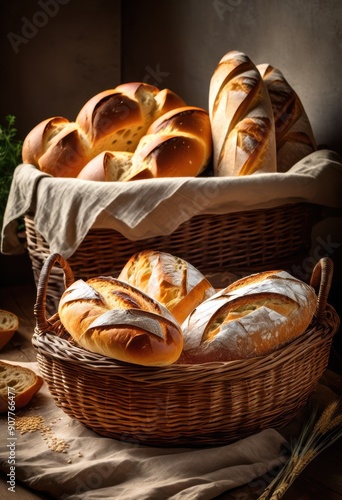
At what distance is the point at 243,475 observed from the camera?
1.41 meters

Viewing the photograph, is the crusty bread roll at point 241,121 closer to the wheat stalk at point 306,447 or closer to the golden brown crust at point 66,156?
the golden brown crust at point 66,156

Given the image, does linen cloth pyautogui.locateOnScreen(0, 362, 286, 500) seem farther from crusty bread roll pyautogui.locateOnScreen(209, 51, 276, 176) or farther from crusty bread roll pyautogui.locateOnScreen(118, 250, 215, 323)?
crusty bread roll pyautogui.locateOnScreen(209, 51, 276, 176)

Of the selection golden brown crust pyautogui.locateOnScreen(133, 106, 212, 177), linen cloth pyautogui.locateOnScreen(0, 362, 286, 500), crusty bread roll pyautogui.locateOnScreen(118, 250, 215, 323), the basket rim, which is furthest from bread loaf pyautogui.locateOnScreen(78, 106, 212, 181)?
linen cloth pyautogui.locateOnScreen(0, 362, 286, 500)

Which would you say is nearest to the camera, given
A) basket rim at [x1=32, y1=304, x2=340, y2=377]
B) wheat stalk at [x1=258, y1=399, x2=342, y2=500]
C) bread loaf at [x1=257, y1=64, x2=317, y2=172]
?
wheat stalk at [x1=258, y1=399, x2=342, y2=500]

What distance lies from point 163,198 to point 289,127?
1.67 ft

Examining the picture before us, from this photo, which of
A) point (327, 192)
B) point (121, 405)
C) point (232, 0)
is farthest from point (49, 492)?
point (232, 0)

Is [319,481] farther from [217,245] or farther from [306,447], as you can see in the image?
[217,245]

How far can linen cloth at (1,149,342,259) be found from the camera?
1922 millimetres

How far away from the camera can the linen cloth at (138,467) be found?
1363mm

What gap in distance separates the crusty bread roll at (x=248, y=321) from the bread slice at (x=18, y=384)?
438mm

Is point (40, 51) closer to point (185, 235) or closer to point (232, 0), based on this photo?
point (232, 0)

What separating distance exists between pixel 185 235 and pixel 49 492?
2.71ft

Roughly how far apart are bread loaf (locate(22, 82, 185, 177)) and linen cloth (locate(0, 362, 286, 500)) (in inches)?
36.4

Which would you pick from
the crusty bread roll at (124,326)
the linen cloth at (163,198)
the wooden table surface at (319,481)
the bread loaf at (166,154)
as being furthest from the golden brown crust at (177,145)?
the wooden table surface at (319,481)
